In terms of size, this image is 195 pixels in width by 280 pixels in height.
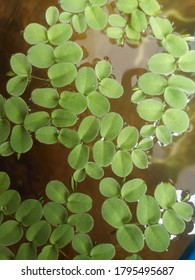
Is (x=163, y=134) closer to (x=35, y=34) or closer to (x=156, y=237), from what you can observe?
(x=156, y=237)

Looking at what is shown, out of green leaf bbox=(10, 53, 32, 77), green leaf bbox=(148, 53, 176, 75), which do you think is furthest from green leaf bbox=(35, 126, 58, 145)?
green leaf bbox=(148, 53, 176, 75)

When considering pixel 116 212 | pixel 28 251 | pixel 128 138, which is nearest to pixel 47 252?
pixel 28 251

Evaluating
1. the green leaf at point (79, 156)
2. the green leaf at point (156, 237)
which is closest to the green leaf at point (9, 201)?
the green leaf at point (79, 156)

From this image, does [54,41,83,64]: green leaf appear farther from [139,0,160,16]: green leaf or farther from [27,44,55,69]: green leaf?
[139,0,160,16]: green leaf

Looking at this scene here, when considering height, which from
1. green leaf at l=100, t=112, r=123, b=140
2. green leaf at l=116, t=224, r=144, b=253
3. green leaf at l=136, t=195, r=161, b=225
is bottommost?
green leaf at l=116, t=224, r=144, b=253

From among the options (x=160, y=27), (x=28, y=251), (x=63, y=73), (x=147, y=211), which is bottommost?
(x=28, y=251)

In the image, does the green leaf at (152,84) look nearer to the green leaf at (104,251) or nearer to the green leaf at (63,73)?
the green leaf at (63,73)
